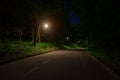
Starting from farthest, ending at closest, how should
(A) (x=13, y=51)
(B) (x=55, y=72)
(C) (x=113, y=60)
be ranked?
(A) (x=13, y=51), (C) (x=113, y=60), (B) (x=55, y=72)

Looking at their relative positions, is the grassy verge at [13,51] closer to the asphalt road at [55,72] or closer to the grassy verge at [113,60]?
the asphalt road at [55,72]

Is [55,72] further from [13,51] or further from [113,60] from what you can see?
[13,51]

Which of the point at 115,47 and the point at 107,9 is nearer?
the point at 107,9

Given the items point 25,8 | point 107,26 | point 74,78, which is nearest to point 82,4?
point 25,8

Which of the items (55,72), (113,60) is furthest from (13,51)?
(55,72)

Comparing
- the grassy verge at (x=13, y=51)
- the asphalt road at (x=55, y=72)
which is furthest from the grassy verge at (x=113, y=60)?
the grassy verge at (x=13, y=51)

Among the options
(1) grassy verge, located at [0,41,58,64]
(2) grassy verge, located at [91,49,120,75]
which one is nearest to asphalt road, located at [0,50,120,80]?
(2) grassy verge, located at [91,49,120,75]

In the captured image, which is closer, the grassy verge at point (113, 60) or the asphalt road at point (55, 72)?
the asphalt road at point (55, 72)

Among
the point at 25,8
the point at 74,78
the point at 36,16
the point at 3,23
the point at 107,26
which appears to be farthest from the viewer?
the point at 36,16

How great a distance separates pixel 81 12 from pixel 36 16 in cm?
1089

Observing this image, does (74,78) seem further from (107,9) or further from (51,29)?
(51,29)

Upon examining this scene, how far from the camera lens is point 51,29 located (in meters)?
82.0

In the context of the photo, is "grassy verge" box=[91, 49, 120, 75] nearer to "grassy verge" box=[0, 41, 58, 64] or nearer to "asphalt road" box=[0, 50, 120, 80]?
"asphalt road" box=[0, 50, 120, 80]

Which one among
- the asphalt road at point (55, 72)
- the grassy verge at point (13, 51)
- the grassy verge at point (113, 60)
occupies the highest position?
the grassy verge at point (13, 51)
